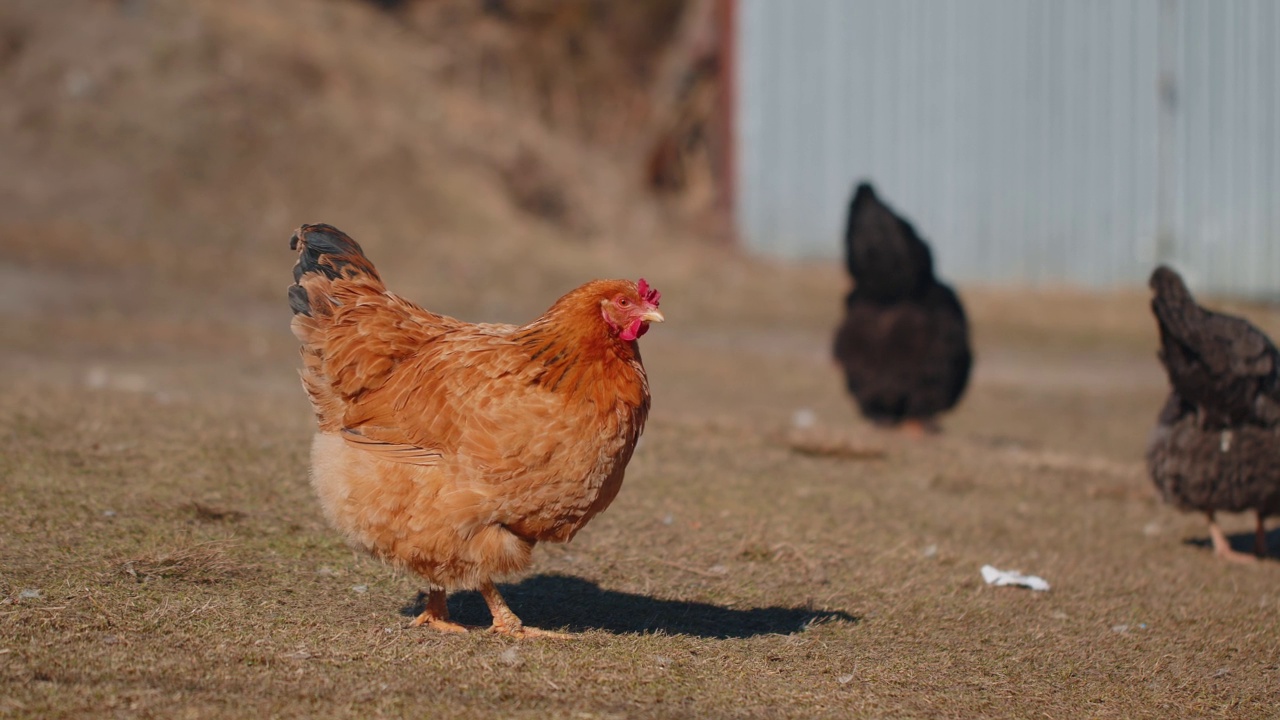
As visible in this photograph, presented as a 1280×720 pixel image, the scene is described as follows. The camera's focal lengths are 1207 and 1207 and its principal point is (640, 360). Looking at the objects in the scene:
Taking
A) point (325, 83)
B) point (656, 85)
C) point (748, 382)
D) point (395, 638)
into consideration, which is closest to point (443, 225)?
point (325, 83)

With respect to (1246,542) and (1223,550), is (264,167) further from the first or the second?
(1223,550)

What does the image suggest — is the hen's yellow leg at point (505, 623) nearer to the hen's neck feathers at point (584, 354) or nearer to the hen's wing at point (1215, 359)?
the hen's neck feathers at point (584, 354)

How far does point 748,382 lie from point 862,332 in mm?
3487

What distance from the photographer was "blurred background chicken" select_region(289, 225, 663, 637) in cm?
424

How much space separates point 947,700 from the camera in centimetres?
420

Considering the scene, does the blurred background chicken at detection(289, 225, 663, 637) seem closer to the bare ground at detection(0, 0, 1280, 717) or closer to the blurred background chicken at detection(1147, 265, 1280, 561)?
the bare ground at detection(0, 0, 1280, 717)

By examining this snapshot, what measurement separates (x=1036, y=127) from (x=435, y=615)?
16.5m

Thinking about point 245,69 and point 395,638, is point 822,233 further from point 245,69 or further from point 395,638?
point 395,638

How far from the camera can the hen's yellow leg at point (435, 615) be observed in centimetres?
456

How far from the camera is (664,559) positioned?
5.78 meters

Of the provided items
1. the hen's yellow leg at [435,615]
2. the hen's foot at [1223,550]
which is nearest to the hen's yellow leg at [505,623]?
the hen's yellow leg at [435,615]

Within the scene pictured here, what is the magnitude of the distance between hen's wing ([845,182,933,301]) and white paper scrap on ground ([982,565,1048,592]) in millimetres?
3981

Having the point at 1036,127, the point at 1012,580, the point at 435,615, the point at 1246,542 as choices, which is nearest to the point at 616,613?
the point at 435,615

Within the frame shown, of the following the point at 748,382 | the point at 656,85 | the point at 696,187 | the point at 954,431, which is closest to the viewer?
the point at 954,431
